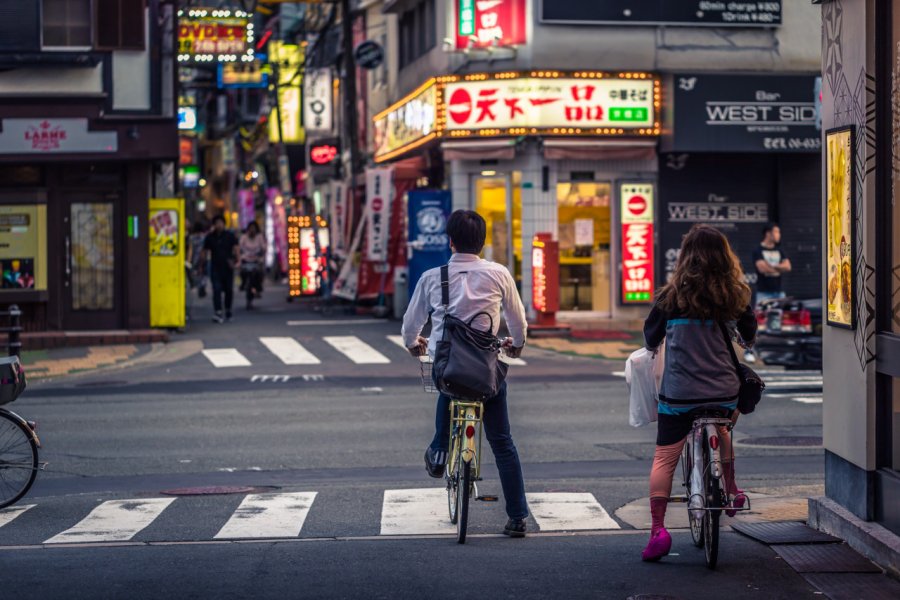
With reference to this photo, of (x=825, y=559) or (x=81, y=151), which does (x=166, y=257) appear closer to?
(x=81, y=151)

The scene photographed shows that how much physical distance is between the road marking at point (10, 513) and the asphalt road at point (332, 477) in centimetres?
7

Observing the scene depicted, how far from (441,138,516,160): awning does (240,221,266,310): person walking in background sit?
8.25m

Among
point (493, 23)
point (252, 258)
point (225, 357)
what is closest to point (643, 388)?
point (225, 357)

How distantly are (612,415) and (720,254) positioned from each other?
329 inches

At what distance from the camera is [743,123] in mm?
27328

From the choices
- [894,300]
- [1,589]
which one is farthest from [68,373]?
[894,300]

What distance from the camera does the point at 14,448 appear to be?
416 inches

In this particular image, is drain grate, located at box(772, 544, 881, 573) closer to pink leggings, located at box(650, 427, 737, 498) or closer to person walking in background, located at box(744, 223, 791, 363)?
pink leggings, located at box(650, 427, 737, 498)

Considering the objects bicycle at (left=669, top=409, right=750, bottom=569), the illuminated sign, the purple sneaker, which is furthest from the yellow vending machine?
bicycle at (left=669, top=409, right=750, bottom=569)

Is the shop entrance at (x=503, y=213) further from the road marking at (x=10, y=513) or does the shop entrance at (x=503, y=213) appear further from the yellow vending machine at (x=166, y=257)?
the road marking at (x=10, y=513)

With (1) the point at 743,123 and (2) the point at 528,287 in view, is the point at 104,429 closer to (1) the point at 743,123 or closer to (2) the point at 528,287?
(2) the point at 528,287

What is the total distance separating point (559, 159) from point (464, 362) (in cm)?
1949

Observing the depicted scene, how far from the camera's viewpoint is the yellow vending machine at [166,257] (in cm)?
2652

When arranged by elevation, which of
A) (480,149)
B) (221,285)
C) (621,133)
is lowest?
(221,285)
